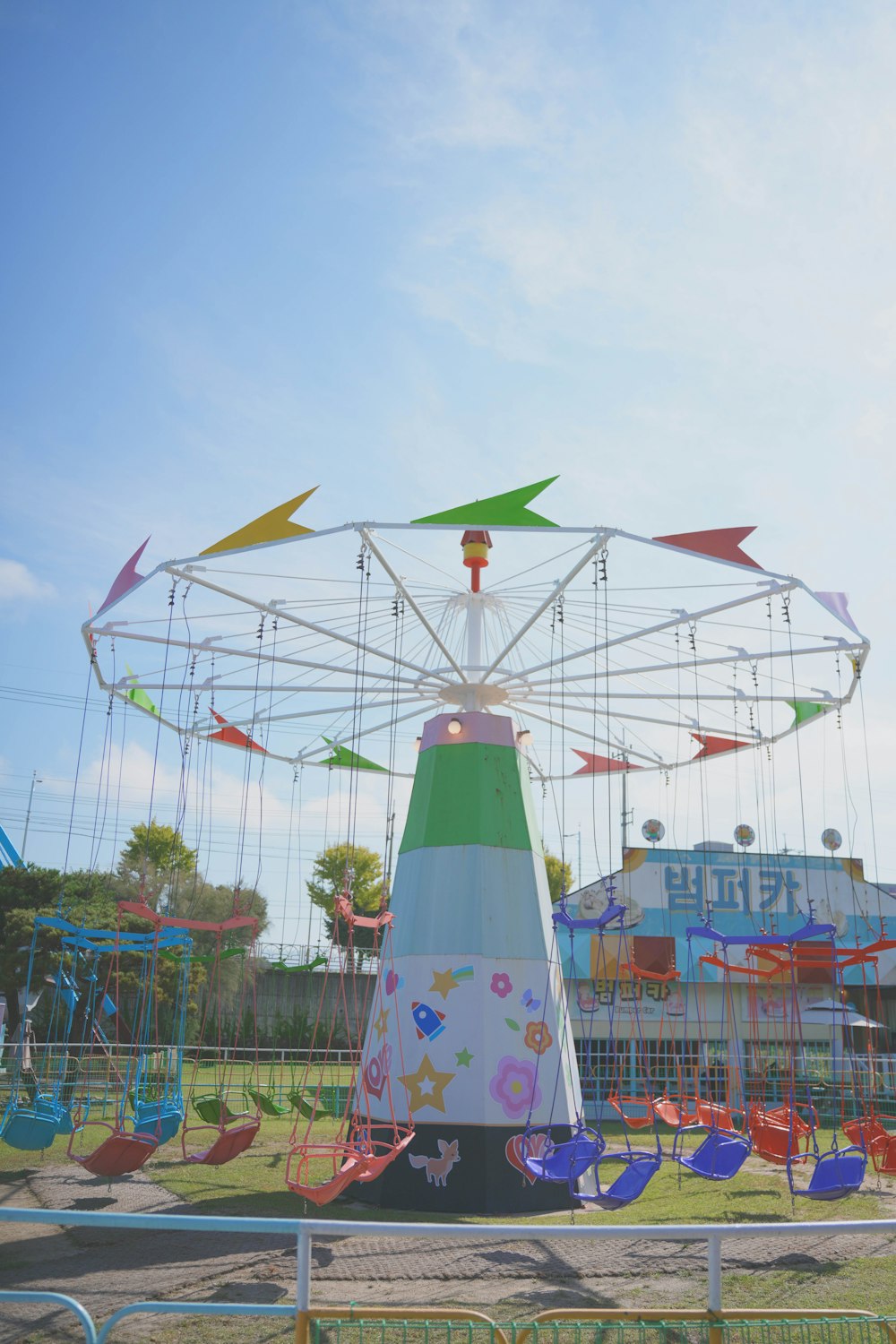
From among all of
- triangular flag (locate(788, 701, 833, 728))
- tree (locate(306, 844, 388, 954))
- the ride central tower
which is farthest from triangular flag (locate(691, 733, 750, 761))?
tree (locate(306, 844, 388, 954))

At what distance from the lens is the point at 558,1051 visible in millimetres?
13930

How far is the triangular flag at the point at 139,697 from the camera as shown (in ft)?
54.0

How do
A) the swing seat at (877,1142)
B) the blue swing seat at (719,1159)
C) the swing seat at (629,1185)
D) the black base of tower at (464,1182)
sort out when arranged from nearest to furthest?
the swing seat at (629,1185) → the blue swing seat at (719,1159) → the swing seat at (877,1142) → the black base of tower at (464,1182)

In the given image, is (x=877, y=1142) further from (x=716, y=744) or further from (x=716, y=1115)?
(x=716, y=744)

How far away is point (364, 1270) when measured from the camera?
30.6 ft

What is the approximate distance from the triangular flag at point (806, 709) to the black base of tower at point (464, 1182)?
26.1 feet

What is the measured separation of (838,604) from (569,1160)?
772cm

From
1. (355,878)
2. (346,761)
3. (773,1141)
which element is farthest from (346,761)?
(355,878)

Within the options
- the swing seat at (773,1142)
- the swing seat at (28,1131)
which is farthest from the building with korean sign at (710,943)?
the swing seat at (28,1131)

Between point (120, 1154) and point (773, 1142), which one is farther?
point (773, 1142)

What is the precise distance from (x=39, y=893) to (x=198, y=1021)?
7.62 meters

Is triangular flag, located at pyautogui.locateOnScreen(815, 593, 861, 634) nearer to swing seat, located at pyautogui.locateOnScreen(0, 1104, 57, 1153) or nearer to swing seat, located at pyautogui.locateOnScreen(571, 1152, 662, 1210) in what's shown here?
swing seat, located at pyautogui.locateOnScreen(571, 1152, 662, 1210)

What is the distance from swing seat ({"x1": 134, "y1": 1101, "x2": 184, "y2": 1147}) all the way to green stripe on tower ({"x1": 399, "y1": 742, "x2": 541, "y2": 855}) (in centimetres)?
459

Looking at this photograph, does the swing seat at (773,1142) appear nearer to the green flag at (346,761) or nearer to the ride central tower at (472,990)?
the ride central tower at (472,990)
